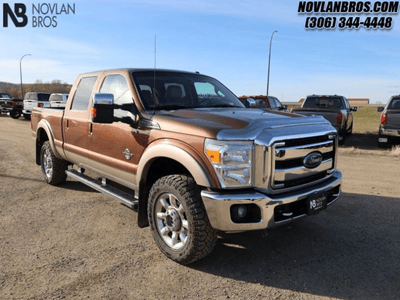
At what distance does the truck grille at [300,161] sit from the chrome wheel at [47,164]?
456 centimetres

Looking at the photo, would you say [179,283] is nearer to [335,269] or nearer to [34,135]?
[335,269]

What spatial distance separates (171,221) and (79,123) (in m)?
2.37

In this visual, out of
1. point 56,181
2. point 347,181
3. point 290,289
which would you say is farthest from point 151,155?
point 347,181

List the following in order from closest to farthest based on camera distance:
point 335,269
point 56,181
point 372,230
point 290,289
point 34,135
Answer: point 290,289
point 335,269
point 372,230
point 56,181
point 34,135

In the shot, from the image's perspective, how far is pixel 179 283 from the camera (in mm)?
3033

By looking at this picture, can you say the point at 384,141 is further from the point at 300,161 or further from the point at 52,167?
the point at 52,167

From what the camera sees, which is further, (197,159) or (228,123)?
(228,123)

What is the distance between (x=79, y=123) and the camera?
4.89m

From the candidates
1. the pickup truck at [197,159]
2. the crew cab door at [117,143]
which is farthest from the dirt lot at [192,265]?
the crew cab door at [117,143]

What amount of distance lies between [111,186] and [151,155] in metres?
1.37

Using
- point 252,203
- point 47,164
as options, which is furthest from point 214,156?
point 47,164

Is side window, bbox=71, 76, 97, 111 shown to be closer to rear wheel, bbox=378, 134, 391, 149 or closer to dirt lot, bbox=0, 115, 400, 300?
dirt lot, bbox=0, 115, 400, 300

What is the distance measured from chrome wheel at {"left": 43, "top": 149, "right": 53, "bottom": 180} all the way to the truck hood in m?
3.42

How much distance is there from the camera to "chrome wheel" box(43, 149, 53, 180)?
6.13m
